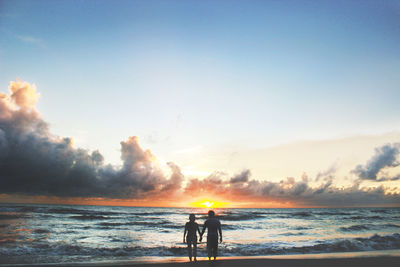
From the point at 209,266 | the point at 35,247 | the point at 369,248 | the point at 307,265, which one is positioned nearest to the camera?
the point at 209,266

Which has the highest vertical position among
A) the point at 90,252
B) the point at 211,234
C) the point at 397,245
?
the point at 211,234

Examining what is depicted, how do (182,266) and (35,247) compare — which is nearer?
(182,266)

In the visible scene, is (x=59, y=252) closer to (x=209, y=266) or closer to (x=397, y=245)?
(x=209, y=266)

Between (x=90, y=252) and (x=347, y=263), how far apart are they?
46.8 feet

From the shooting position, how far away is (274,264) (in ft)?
37.8

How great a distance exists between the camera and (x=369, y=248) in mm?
18203

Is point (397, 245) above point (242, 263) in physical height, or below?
below

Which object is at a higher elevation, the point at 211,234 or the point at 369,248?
the point at 211,234

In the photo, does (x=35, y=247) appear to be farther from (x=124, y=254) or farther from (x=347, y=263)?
(x=347, y=263)

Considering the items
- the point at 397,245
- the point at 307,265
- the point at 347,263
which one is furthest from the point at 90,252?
the point at 397,245

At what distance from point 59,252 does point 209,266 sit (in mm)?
10460

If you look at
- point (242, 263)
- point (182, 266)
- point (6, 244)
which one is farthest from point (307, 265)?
point (6, 244)

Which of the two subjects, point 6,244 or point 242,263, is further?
point 6,244

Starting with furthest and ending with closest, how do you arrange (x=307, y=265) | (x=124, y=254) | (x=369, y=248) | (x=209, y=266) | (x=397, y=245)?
(x=397, y=245) → (x=369, y=248) → (x=124, y=254) → (x=307, y=265) → (x=209, y=266)
